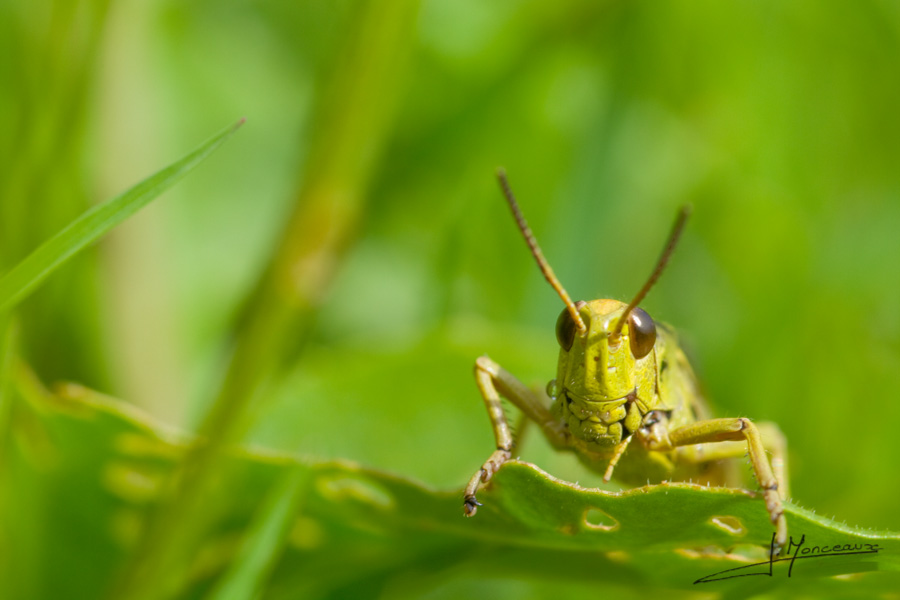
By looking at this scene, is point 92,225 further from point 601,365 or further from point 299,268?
point 601,365

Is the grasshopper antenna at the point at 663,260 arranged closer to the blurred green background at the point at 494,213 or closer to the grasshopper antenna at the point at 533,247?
the grasshopper antenna at the point at 533,247

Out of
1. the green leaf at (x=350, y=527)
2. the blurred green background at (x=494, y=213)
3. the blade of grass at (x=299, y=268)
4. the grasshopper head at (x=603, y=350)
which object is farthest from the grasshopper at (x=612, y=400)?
the blurred green background at (x=494, y=213)

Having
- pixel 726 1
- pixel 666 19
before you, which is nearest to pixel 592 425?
pixel 666 19

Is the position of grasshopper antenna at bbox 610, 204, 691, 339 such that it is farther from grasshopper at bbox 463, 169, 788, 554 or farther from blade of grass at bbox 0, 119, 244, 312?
blade of grass at bbox 0, 119, 244, 312

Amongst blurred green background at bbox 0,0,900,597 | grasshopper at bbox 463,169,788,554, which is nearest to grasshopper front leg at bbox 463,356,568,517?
grasshopper at bbox 463,169,788,554

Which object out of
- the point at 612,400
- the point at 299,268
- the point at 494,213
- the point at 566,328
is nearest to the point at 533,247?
the point at 566,328

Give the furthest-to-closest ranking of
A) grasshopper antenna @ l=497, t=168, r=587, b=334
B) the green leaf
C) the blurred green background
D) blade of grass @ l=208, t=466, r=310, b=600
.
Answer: the blurred green background, grasshopper antenna @ l=497, t=168, r=587, b=334, blade of grass @ l=208, t=466, r=310, b=600, the green leaf

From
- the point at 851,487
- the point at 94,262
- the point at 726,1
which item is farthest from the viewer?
the point at 726,1

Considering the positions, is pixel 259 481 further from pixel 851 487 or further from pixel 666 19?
pixel 666 19
